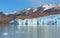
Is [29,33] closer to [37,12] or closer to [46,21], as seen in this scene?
[46,21]

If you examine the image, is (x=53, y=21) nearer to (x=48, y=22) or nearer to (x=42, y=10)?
(x=48, y=22)

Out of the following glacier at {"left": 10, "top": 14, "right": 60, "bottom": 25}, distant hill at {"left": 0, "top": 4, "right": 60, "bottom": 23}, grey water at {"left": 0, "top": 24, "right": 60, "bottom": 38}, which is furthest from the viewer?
distant hill at {"left": 0, "top": 4, "right": 60, "bottom": 23}

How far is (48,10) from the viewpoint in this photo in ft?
111

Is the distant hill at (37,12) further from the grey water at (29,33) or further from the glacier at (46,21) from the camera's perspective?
the grey water at (29,33)

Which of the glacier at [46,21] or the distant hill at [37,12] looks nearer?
the glacier at [46,21]

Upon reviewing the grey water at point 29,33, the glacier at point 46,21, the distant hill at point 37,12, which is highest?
the distant hill at point 37,12

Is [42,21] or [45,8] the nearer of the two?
[42,21]

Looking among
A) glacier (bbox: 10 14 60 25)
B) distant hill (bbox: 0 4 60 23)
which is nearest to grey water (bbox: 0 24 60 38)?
glacier (bbox: 10 14 60 25)

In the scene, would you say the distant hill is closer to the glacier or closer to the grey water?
the glacier

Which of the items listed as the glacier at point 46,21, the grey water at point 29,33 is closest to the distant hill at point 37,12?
the glacier at point 46,21

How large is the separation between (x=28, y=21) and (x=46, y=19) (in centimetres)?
265

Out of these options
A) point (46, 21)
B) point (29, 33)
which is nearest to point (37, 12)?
point (46, 21)

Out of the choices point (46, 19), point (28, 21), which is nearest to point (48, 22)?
point (46, 19)

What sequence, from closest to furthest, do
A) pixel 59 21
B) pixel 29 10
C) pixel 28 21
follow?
1. pixel 59 21
2. pixel 28 21
3. pixel 29 10
